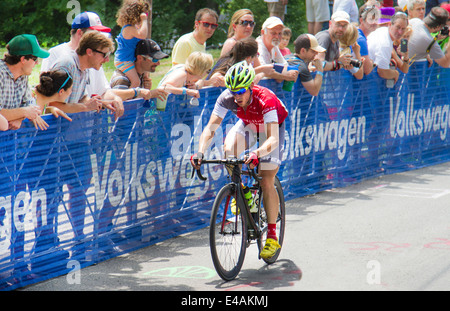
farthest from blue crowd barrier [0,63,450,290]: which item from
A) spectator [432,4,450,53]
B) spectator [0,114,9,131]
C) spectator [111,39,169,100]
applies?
spectator [432,4,450,53]

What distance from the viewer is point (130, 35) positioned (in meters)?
8.21

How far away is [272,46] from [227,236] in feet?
12.9

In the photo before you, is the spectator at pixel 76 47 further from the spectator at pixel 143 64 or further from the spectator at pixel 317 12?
the spectator at pixel 317 12

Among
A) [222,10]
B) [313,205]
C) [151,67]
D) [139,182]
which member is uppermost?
[222,10]

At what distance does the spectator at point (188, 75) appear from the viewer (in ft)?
25.7

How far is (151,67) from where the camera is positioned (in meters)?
8.19

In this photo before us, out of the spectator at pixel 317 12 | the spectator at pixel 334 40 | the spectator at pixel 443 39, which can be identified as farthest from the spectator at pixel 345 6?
the spectator at pixel 334 40

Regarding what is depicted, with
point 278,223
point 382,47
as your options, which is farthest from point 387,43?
point 278,223

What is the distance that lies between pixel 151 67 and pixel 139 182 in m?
1.51

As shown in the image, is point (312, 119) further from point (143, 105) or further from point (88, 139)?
point (88, 139)

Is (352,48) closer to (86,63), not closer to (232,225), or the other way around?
(86,63)

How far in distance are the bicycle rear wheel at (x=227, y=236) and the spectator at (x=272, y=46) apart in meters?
3.19
